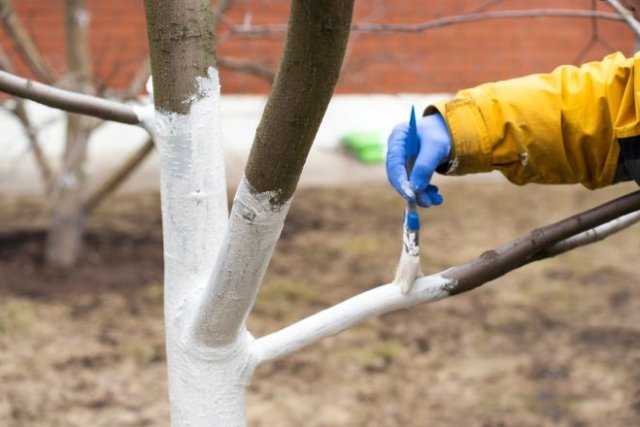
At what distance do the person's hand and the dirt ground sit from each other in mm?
1647

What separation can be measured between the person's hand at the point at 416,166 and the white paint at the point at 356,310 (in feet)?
0.39

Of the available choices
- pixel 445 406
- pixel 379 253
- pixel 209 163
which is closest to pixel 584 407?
pixel 445 406

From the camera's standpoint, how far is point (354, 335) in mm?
3609

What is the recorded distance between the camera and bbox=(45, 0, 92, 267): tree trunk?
4.16 meters

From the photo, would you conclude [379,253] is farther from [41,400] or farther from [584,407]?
[41,400]

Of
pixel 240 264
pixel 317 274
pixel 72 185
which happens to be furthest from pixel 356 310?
pixel 72 185

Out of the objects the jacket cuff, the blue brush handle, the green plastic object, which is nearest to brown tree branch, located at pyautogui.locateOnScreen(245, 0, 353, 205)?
the blue brush handle

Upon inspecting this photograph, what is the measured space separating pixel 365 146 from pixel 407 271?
5.32m

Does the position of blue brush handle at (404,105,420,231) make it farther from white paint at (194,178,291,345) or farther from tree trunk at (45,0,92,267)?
tree trunk at (45,0,92,267)

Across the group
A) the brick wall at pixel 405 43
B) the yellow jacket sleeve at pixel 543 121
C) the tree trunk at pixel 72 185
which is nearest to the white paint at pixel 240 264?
the yellow jacket sleeve at pixel 543 121

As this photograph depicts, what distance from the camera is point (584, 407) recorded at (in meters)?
3.05

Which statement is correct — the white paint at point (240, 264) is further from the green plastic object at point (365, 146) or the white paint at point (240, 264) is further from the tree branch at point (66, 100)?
the green plastic object at point (365, 146)

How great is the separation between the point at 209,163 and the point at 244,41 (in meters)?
5.13

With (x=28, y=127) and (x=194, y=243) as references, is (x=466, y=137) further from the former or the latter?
(x=28, y=127)
